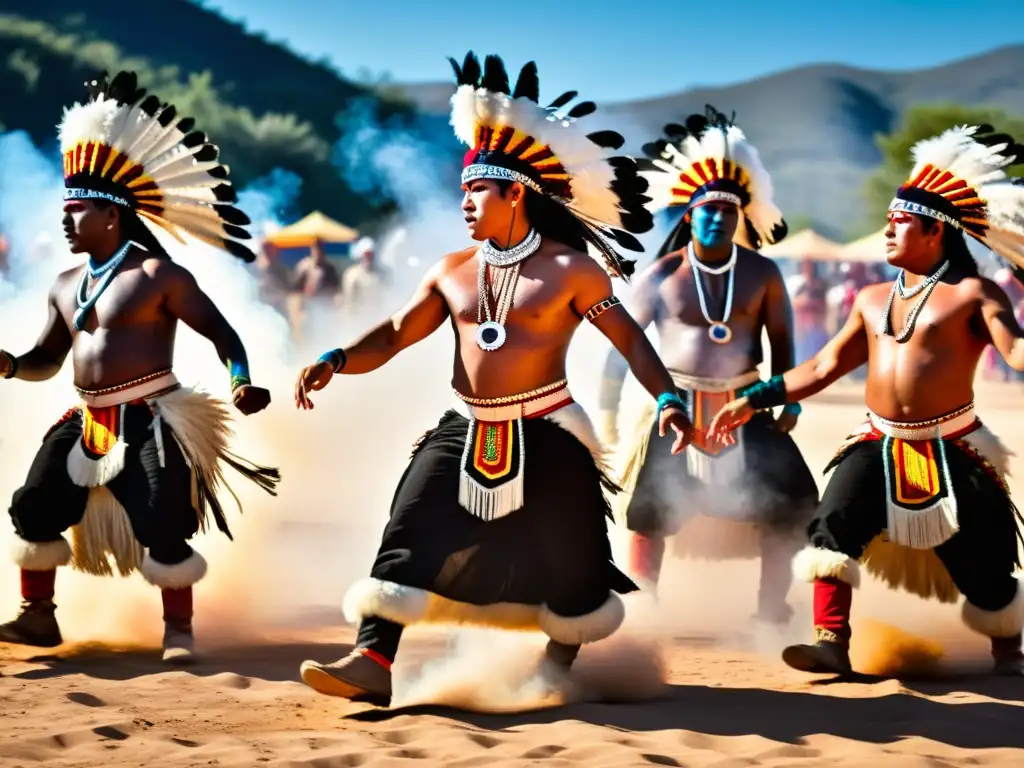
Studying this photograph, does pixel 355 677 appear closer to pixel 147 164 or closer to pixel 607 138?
pixel 607 138

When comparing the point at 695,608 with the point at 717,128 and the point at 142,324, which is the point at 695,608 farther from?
the point at 142,324

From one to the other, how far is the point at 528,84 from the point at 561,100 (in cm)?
14

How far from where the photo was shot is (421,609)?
518 cm

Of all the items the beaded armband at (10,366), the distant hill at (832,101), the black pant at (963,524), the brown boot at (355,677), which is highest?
the distant hill at (832,101)

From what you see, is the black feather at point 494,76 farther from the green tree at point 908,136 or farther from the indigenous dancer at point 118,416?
the green tree at point 908,136

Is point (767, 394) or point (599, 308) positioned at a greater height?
point (599, 308)

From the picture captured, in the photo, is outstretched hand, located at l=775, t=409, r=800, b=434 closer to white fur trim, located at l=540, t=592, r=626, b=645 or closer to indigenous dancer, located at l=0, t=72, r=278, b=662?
white fur trim, located at l=540, t=592, r=626, b=645

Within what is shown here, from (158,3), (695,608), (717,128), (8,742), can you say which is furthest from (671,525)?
(158,3)

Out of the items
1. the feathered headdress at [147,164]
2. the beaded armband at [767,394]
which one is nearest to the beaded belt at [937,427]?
the beaded armband at [767,394]

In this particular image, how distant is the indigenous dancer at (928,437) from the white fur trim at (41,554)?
2478 millimetres

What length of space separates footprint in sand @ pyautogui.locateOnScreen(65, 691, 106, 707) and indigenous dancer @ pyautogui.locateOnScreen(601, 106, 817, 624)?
243cm

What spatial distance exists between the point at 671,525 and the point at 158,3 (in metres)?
74.7

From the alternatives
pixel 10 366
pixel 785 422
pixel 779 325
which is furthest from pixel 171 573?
pixel 779 325

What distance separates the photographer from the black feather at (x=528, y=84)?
5.56m
